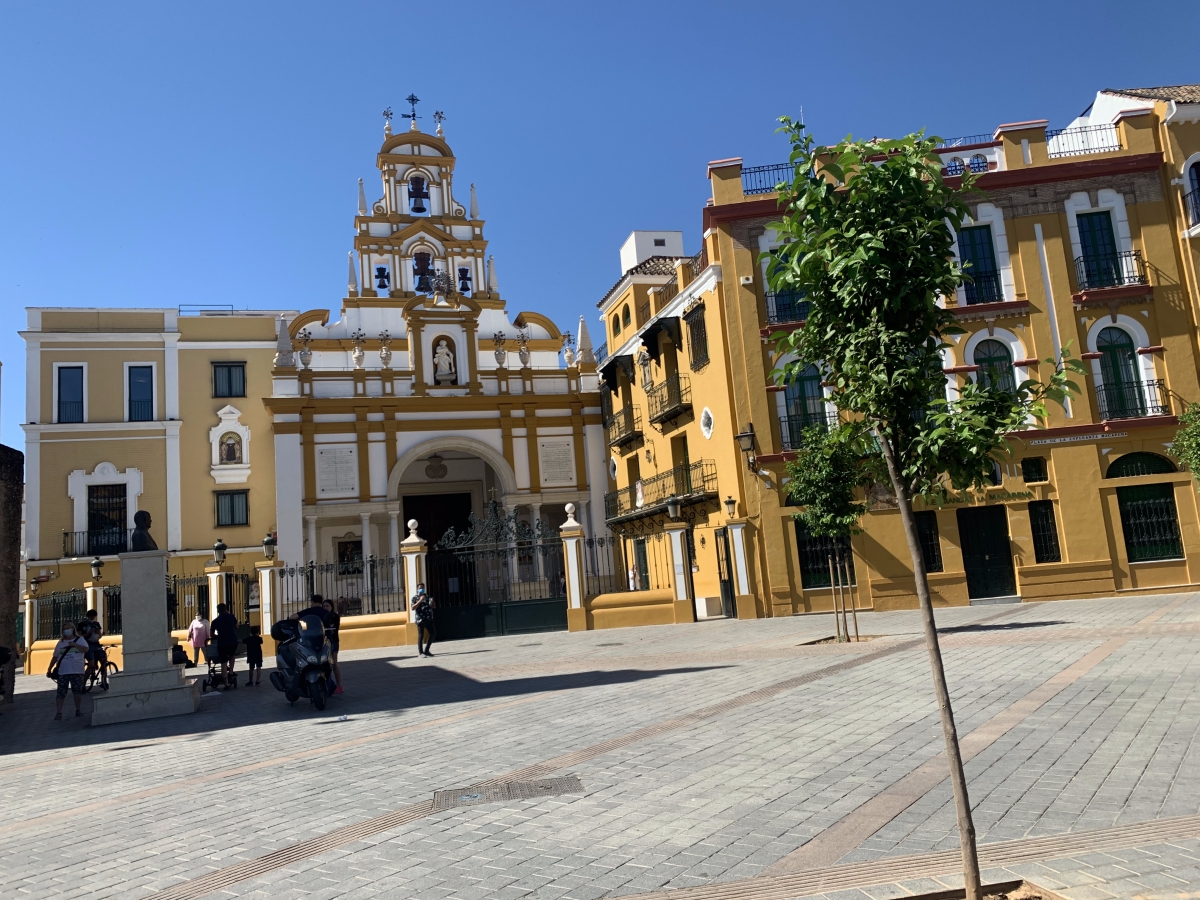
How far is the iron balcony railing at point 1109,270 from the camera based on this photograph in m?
22.4

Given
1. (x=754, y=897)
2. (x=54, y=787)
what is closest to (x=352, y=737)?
(x=54, y=787)

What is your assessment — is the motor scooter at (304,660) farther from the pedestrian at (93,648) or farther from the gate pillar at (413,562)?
the gate pillar at (413,562)

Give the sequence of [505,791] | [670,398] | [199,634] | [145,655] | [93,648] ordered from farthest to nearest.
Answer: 1. [670,398]
2. [199,634]
3. [93,648]
4. [145,655]
5. [505,791]

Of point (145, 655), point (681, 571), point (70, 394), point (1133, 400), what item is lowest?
point (145, 655)

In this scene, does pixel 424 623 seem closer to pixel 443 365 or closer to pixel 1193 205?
pixel 443 365

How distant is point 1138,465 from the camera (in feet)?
71.8

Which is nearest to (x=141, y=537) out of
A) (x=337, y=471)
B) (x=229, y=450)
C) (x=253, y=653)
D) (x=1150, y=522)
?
(x=253, y=653)

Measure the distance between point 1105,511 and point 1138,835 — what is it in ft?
62.8

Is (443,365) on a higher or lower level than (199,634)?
higher

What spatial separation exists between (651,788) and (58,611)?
24882mm

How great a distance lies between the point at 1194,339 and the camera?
2189cm

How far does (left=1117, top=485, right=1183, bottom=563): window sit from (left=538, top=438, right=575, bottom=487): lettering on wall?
17837mm

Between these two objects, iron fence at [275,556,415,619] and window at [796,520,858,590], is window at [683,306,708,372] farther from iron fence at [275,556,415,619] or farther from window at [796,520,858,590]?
iron fence at [275,556,415,619]

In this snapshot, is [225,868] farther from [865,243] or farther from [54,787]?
[865,243]
